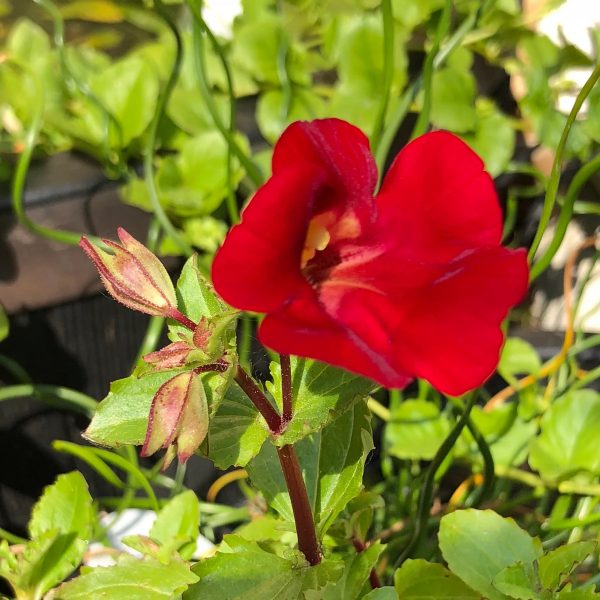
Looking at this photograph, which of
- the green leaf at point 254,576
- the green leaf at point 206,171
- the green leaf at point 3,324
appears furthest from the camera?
the green leaf at point 206,171

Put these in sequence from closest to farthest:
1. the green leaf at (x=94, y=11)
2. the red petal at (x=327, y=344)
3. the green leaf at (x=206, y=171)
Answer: the red petal at (x=327, y=344) < the green leaf at (x=206, y=171) < the green leaf at (x=94, y=11)

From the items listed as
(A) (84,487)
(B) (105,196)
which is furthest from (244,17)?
(A) (84,487)

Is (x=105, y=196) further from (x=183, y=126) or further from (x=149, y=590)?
(x=149, y=590)

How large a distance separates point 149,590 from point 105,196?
0.37m

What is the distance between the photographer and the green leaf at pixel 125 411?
253mm

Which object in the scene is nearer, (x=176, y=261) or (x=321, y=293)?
(x=321, y=293)

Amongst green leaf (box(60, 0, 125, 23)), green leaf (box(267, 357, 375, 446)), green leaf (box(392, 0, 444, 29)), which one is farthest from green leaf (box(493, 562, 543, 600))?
green leaf (box(60, 0, 125, 23))

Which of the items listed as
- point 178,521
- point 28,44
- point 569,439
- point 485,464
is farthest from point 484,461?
point 28,44

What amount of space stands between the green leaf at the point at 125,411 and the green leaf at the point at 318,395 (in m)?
0.05

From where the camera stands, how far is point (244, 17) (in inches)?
29.9

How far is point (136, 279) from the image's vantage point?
9.5 inches

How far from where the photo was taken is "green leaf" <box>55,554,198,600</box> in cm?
33

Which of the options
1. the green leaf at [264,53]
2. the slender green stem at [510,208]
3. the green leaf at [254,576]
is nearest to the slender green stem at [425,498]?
the green leaf at [254,576]

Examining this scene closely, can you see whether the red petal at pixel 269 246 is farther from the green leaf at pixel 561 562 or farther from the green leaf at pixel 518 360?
the green leaf at pixel 518 360
